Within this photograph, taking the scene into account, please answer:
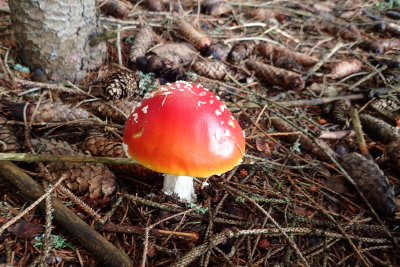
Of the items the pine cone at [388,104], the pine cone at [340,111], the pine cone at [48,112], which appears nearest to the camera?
the pine cone at [48,112]

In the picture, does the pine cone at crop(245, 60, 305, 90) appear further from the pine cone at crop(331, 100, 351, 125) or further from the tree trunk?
the tree trunk

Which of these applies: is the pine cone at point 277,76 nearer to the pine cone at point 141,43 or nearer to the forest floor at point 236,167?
the forest floor at point 236,167

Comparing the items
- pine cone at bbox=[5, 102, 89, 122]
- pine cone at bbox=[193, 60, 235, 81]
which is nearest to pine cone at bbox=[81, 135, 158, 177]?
pine cone at bbox=[5, 102, 89, 122]

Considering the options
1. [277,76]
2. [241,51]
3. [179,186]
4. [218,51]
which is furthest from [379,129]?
[179,186]

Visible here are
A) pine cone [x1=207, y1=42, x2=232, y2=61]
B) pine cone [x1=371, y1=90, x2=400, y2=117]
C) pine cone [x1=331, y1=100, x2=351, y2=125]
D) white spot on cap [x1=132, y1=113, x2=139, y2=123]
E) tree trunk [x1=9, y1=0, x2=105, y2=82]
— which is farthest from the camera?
pine cone [x1=207, y1=42, x2=232, y2=61]

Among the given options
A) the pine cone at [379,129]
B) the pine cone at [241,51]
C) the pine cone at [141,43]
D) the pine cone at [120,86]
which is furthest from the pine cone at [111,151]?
the pine cone at [379,129]
